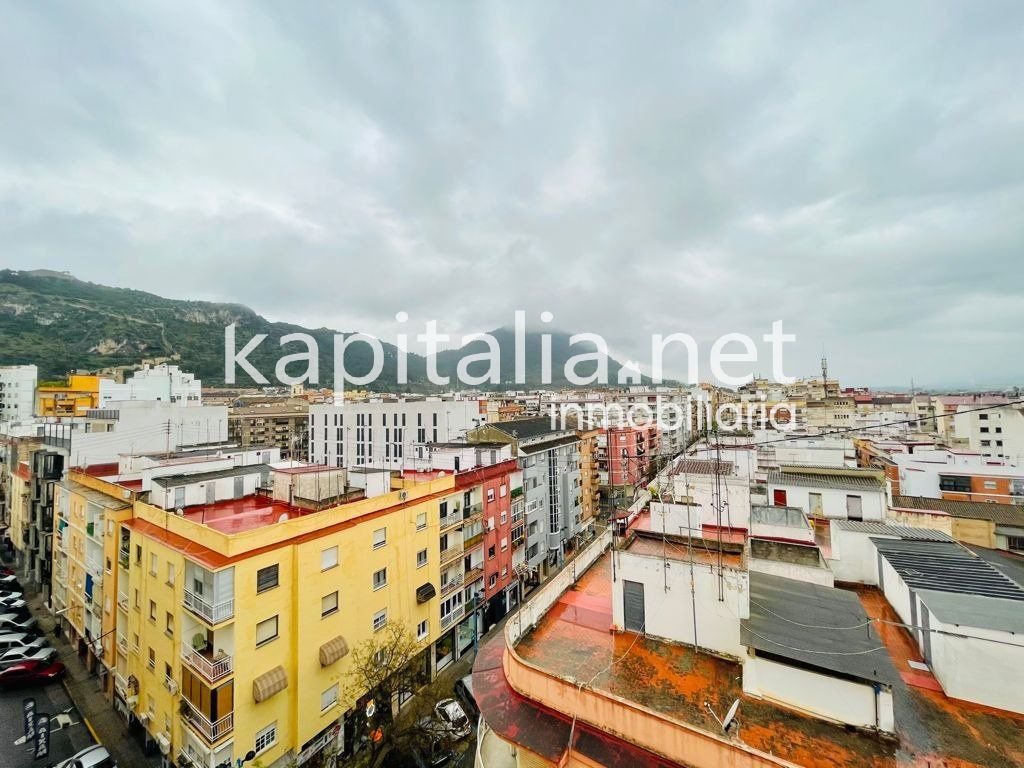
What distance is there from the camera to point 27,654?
18.9 metres

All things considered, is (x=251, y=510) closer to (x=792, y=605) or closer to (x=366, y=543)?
(x=366, y=543)

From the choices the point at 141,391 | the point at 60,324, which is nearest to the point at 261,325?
the point at 60,324

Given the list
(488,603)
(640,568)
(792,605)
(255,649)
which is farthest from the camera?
(488,603)

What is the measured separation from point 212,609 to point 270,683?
10.1 ft

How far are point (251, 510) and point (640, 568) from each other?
15.2m

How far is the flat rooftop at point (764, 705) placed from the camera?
5727 millimetres

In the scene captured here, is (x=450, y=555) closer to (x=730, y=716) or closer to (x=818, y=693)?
(x=730, y=716)

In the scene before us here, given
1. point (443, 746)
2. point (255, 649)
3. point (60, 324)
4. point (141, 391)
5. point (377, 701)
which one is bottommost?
point (443, 746)

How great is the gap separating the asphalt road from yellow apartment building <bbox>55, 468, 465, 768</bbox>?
136 cm

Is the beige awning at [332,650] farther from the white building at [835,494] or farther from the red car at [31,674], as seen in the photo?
the white building at [835,494]

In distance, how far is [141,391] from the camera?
61219 mm

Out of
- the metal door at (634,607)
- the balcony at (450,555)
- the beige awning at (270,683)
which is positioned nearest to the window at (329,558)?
the beige awning at (270,683)

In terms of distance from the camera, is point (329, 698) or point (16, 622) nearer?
point (329, 698)

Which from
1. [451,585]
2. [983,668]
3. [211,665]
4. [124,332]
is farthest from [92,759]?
[124,332]
